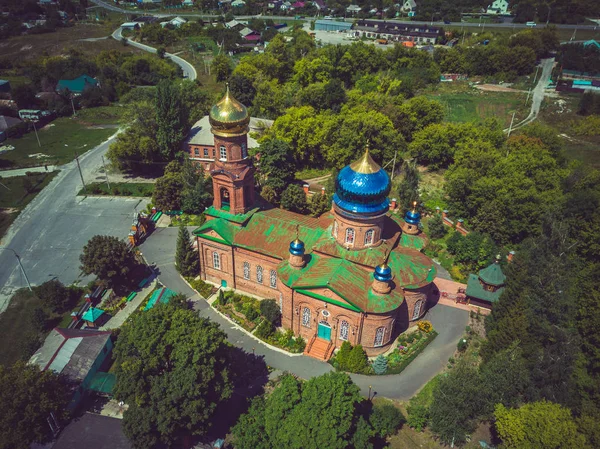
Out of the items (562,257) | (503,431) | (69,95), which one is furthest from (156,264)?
(69,95)

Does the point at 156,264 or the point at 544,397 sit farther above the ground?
the point at 544,397

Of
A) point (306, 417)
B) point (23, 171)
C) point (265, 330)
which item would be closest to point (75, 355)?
point (265, 330)

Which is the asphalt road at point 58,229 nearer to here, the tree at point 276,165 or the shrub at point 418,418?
the tree at point 276,165

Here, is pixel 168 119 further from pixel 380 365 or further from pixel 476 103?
pixel 476 103

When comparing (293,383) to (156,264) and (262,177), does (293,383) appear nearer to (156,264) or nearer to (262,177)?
(156,264)

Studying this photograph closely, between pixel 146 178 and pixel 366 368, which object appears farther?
pixel 146 178

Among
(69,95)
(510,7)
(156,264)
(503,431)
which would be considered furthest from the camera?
(510,7)

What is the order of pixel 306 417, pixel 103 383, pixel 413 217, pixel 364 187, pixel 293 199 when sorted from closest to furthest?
pixel 306 417 < pixel 103 383 < pixel 364 187 < pixel 413 217 < pixel 293 199
